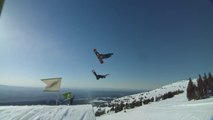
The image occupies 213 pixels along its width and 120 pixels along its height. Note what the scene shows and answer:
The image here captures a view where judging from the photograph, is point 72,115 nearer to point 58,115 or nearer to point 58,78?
point 58,115

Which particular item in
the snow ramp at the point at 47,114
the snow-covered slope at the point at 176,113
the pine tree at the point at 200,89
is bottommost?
the snow-covered slope at the point at 176,113

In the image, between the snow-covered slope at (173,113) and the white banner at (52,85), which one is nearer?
the white banner at (52,85)

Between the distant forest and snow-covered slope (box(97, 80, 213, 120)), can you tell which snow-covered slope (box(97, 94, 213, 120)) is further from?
the distant forest

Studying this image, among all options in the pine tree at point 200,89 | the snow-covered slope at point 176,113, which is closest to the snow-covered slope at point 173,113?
the snow-covered slope at point 176,113

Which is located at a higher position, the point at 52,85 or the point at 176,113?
the point at 52,85

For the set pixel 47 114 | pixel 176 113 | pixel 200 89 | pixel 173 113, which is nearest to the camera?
pixel 47 114

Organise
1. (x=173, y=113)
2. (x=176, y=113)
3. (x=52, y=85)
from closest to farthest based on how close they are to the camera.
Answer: (x=52, y=85) < (x=176, y=113) < (x=173, y=113)

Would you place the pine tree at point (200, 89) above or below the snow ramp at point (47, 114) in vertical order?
above

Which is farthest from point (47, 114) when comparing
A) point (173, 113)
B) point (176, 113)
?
point (173, 113)

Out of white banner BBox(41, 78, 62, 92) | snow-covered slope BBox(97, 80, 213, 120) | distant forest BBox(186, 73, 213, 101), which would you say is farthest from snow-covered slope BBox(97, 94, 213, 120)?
distant forest BBox(186, 73, 213, 101)

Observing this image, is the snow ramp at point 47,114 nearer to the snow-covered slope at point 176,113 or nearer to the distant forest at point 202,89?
the snow-covered slope at point 176,113

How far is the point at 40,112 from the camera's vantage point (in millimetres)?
8539

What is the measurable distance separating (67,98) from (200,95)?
3410cm

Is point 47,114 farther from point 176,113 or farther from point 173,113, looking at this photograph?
point 173,113
